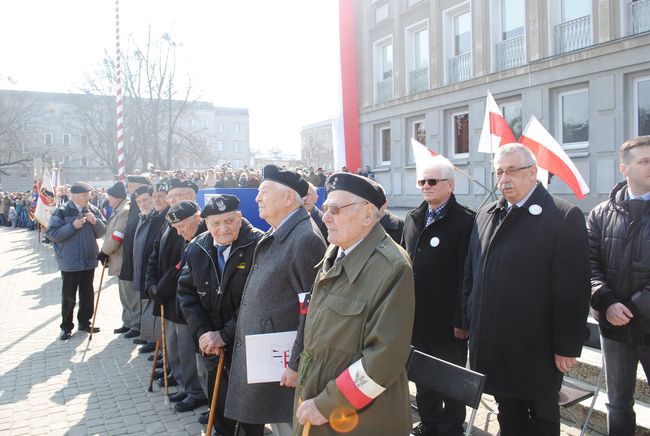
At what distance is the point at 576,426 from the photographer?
170 inches

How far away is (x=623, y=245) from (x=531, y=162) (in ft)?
2.66

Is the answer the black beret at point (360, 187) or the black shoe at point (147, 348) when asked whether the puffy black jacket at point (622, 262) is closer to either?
the black beret at point (360, 187)

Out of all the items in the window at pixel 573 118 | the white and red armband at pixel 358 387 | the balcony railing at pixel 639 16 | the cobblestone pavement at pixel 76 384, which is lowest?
the cobblestone pavement at pixel 76 384

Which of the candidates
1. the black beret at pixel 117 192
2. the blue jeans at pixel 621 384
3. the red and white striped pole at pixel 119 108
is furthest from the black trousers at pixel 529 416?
the red and white striped pole at pixel 119 108

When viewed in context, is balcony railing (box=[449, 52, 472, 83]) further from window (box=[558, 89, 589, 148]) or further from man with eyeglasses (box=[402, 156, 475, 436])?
man with eyeglasses (box=[402, 156, 475, 436])

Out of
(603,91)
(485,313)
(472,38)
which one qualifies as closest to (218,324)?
(485,313)

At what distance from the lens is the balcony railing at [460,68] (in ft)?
57.8

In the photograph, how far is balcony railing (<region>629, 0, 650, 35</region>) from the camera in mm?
12461

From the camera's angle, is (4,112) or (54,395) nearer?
(54,395)

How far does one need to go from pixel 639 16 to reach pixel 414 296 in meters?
13.4

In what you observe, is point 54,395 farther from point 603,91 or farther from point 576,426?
point 603,91

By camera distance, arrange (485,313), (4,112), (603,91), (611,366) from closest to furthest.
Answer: (485,313), (611,366), (603,91), (4,112)

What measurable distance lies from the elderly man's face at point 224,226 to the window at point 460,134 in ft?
49.1

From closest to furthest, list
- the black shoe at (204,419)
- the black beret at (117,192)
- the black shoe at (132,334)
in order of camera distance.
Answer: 1. the black shoe at (204,419)
2. the black shoe at (132,334)
3. the black beret at (117,192)
